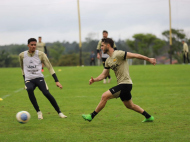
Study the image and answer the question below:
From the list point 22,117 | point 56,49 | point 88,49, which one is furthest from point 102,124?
point 56,49

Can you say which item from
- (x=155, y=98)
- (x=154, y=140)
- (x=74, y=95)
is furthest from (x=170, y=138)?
(x=74, y=95)

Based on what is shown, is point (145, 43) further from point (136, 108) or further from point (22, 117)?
point (22, 117)

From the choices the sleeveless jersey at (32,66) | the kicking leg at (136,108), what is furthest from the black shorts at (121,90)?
the sleeveless jersey at (32,66)

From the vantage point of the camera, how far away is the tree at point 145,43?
171ft

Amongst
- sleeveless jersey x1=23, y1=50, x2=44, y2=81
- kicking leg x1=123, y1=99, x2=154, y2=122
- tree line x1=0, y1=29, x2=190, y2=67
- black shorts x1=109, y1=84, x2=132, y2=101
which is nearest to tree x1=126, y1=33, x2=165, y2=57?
tree line x1=0, y1=29, x2=190, y2=67

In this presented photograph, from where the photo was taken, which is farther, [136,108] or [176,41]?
[176,41]

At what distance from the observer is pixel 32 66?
28.0 ft

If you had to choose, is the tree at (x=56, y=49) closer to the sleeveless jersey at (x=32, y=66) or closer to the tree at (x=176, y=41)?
the tree at (x=176, y=41)

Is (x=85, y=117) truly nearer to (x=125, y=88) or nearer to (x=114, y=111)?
(x=125, y=88)

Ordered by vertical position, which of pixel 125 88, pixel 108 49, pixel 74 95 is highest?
pixel 108 49

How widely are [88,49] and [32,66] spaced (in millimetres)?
39783

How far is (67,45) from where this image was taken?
2114 inches

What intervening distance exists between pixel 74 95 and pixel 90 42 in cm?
3682

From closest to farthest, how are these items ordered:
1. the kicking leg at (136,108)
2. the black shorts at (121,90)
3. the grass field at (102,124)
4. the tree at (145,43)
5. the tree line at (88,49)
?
the grass field at (102,124) < the black shorts at (121,90) < the kicking leg at (136,108) < the tree line at (88,49) < the tree at (145,43)
